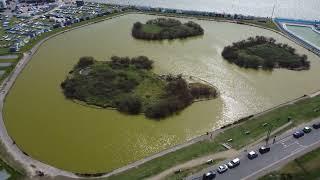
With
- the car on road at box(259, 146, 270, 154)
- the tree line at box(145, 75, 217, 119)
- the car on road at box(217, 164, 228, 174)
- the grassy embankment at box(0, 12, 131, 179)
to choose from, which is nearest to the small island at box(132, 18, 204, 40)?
the grassy embankment at box(0, 12, 131, 179)

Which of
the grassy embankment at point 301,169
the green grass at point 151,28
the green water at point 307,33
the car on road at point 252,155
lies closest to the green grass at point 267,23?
the green water at point 307,33

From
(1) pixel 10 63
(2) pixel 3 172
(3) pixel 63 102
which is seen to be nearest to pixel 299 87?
(3) pixel 63 102

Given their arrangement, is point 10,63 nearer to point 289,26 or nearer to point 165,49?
point 165,49

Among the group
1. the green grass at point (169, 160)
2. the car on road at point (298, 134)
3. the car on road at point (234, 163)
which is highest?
the car on road at point (298, 134)

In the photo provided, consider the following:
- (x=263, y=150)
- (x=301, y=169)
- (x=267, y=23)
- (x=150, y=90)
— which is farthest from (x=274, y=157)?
(x=267, y=23)

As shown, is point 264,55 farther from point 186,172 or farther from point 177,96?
point 186,172

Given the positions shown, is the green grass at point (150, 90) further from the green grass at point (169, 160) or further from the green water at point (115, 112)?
the green grass at point (169, 160)

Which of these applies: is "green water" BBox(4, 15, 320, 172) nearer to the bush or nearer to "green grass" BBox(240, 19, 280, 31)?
the bush
